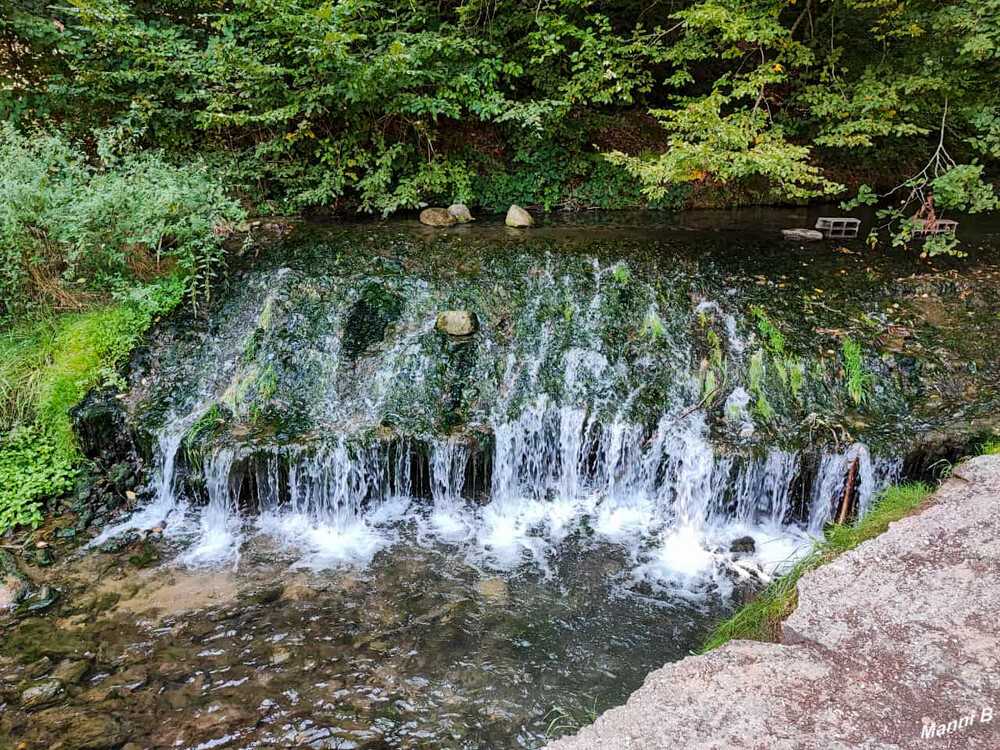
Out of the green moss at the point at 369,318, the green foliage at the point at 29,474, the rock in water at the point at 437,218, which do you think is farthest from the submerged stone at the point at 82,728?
the rock in water at the point at 437,218

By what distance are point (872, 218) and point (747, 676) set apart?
380 inches

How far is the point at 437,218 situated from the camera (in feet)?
29.0

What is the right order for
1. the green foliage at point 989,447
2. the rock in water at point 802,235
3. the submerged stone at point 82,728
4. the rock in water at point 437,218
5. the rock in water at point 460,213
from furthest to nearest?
the rock in water at point 460,213
the rock in water at point 437,218
the rock in water at point 802,235
the green foliage at point 989,447
the submerged stone at point 82,728

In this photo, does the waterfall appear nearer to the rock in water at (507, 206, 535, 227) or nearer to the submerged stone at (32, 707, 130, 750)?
the submerged stone at (32, 707, 130, 750)

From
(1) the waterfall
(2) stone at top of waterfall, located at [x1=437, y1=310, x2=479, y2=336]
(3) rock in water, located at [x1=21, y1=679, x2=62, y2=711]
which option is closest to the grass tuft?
(1) the waterfall

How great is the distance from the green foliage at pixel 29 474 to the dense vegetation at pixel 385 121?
0.03m

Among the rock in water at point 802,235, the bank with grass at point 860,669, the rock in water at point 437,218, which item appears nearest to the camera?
the bank with grass at point 860,669

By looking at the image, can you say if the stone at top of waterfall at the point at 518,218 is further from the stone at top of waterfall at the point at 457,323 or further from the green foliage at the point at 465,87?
the stone at top of waterfall at the point at 457,323

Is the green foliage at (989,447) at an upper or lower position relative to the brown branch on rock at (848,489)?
upper

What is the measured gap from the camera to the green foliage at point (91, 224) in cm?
597

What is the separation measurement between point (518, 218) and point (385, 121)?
101 inches

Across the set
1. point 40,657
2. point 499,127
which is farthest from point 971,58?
point 40,657

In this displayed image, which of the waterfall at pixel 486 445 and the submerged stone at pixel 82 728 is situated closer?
the submerged stone at pixel 82 728

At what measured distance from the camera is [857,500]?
521cm
